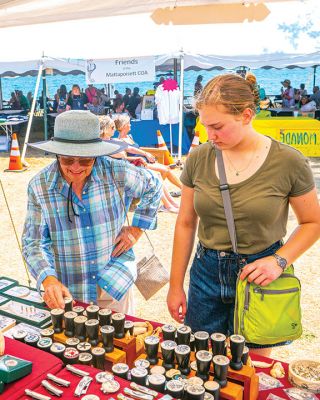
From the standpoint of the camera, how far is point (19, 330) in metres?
1.57

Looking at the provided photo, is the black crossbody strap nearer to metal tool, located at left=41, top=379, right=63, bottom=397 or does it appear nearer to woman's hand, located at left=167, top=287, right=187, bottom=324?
woman's hand, located at left=167, top=287, right=187, bottom=324

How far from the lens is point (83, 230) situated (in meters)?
1.99

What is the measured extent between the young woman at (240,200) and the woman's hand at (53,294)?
53cm

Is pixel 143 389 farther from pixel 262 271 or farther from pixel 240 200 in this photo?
pixel 240 200

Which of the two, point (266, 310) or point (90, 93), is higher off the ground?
point (90, 93)

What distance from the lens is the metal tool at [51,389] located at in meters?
1.23

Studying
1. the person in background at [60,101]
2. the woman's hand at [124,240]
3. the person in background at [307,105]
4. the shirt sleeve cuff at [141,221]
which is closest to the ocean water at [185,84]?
the person in background at [60,101]

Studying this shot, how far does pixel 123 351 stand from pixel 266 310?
0.54 meters

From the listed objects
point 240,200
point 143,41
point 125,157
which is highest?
point 143,41

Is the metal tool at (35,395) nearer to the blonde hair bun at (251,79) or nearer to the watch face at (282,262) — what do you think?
the watch face at (282,262)

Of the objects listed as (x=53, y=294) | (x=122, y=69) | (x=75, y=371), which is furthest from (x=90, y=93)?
(x=75, y=371)

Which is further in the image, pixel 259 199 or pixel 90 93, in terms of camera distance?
pixel 90 93

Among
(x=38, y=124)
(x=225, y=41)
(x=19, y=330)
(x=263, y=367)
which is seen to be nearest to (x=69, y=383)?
(x=19, y=330)

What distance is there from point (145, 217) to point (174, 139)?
8573mm
